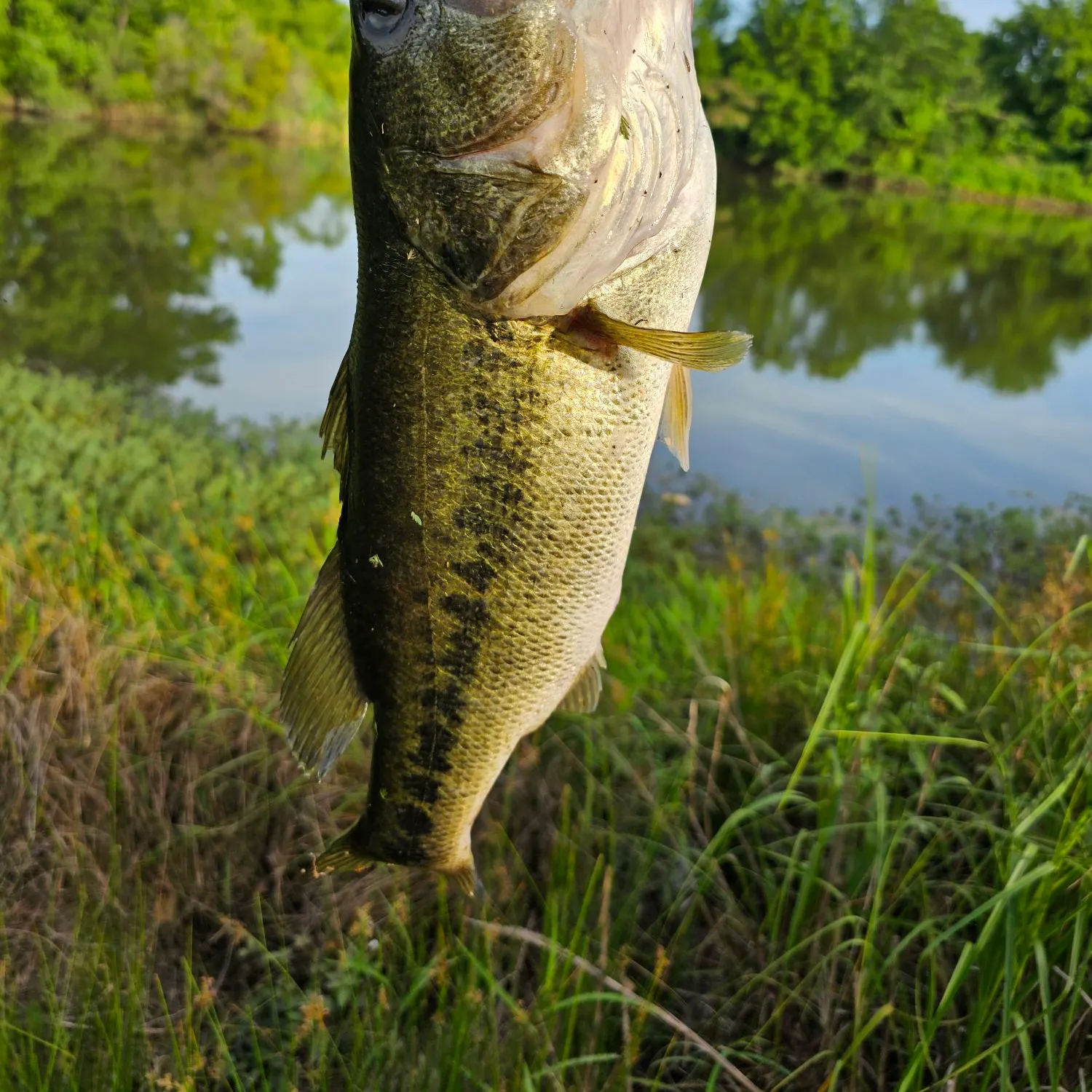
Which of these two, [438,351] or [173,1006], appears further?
[173,1006]

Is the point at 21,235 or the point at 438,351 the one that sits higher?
the point at 21,235

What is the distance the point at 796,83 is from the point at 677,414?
3688cm

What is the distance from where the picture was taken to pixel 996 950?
1.85 meters

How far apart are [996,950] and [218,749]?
2442 millimetres

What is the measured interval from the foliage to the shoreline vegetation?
7 cm

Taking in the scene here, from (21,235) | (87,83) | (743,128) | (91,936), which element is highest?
(743,128)

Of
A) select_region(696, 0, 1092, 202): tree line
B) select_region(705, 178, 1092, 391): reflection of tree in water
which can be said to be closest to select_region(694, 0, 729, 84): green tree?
select_region(696, 0, 1092, 202): tree line

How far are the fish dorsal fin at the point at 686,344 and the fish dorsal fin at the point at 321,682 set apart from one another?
57 cm

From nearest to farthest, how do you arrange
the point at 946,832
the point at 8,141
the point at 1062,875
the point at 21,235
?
the point at 1062,875 → the point at 946,832 → the point at 21,235 → the point at 8,141

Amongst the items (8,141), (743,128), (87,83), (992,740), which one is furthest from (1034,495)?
(87,83)

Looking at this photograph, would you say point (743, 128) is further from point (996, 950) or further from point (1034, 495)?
point (996, 950)

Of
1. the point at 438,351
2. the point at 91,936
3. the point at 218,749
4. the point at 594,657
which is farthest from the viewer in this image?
the point at 218,749

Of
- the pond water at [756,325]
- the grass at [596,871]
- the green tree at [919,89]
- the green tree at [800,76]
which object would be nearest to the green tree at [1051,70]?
the green tree at [919,89]

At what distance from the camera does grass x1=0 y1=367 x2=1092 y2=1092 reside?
1.86m
